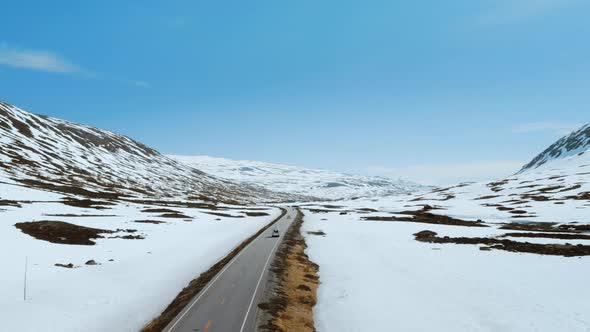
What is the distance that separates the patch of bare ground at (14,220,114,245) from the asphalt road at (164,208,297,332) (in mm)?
21099

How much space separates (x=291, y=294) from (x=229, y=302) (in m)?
4.96

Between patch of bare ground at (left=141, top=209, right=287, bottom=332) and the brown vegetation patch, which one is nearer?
patch of bare ground at (left=141, top=209, right=287, bottom=332)

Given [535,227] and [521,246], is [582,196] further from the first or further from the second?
[521,246]

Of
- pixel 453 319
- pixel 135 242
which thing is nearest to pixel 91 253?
pixel 135 242

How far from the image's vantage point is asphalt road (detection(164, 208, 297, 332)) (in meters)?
19.7

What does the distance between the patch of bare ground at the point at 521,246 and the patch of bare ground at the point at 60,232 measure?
147 feet

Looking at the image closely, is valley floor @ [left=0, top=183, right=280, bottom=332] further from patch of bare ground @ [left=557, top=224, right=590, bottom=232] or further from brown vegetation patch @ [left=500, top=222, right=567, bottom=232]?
A: patch of bare ground @ [left=557, top=224, right=590, bottom=232]

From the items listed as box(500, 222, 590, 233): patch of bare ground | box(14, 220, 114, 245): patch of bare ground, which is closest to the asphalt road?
box(14, 220, 114, 245): patch of bare ground

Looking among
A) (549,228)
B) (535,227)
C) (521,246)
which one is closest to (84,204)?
(521,246)

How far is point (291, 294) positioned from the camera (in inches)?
1038

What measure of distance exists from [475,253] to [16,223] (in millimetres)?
56877

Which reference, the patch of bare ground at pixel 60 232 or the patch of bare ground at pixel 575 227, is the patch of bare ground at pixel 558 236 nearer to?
the patch of bare ground at pixel 575 227

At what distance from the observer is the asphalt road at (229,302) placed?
19.7 m

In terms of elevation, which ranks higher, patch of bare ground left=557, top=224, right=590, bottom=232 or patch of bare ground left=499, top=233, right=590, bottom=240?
patch of bare ground left=557, top=224, right=590, bottom=232
